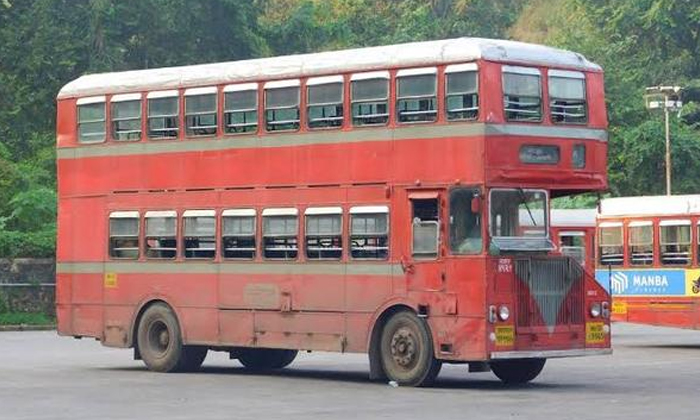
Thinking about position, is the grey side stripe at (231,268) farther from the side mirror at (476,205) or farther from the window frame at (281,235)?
the side mirror at (476,205)

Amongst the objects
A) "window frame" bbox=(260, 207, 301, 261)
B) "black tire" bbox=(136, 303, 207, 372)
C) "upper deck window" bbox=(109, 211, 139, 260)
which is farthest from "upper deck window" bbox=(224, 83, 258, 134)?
"black tire" bbox=(136, 303, 207, 372)

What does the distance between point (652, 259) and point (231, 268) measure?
38.0 feet

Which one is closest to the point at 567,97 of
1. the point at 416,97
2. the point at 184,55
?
the point at 416,97

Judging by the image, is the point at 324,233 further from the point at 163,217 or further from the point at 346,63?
the point at 163,217

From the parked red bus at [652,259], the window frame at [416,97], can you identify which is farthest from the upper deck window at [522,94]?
the parked red bus at [652,259]

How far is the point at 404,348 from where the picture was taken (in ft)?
81.4

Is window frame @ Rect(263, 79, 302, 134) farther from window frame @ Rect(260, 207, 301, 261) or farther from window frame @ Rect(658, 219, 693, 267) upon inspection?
window frame @ Rect(658, 219, 693, 267)

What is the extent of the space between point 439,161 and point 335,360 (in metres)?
8.05

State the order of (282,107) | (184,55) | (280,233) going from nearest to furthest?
(282,107)
(280,233)
(184,55)

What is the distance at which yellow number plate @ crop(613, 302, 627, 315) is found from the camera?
36750mm

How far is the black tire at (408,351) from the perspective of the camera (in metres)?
24.5

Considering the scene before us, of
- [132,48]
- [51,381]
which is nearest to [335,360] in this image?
[51,381]

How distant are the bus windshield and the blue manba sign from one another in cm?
1106

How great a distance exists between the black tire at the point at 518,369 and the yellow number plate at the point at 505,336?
152 cm
